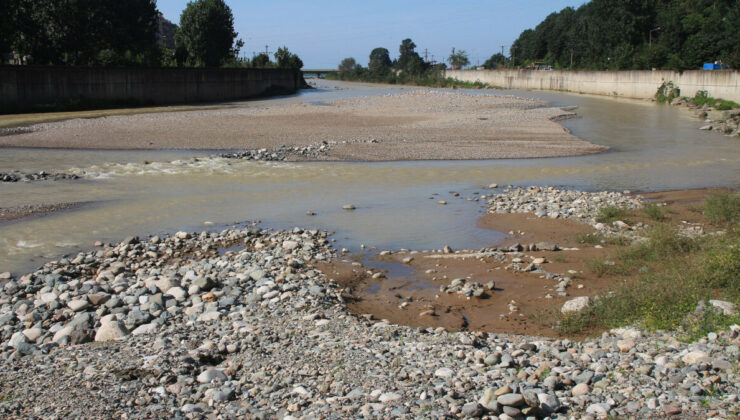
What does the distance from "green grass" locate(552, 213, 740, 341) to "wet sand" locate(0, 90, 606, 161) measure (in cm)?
1451

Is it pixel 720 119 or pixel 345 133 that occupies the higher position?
pixel 720 119

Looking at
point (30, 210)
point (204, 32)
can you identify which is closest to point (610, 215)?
point (30, 210)

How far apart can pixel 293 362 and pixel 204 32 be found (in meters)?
76.5

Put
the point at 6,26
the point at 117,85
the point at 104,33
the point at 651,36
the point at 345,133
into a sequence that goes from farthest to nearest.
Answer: the point at 651,36, the point at 104,33, the point at 117,85, the point at 6,26, the point at 345,133

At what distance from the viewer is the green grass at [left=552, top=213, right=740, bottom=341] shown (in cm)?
707

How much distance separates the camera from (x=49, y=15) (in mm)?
52281

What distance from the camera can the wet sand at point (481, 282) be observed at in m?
8.32

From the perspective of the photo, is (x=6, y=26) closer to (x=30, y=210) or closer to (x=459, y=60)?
(x=30, y=210)

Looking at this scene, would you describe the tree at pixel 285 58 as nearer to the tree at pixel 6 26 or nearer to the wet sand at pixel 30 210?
the tree at pixel 6 26

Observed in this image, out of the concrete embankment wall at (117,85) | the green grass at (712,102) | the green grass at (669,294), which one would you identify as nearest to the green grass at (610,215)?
the green grass at (669,294)

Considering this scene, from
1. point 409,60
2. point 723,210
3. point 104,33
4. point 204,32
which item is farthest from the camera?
point 409,60

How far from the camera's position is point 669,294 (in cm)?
765

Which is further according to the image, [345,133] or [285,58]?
[285,58]

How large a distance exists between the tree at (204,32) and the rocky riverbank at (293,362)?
70652 millimetres
